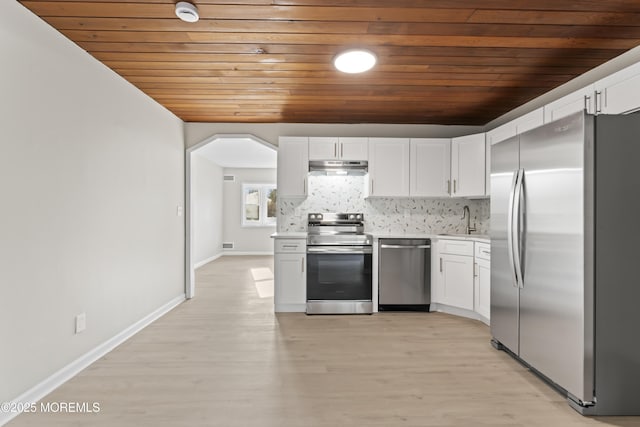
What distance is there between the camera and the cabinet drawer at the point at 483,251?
358 cm

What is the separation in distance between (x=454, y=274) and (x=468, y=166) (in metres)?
1.29

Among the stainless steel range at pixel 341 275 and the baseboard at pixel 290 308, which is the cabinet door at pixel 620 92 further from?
the baseboard at pixel 290 308

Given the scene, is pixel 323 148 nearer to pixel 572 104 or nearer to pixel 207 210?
pixel 572 104

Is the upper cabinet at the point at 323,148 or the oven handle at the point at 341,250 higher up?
the upper cabinet at the point at 323,148

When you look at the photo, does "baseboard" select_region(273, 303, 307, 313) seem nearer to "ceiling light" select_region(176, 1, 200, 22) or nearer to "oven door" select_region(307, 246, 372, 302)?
"oven door" select_region(307, 246, 372, 302)

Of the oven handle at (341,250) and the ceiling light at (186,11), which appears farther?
the oven handle at (341,250)

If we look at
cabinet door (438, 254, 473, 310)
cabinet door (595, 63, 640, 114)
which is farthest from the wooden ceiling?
cabinet door (438, 254, 473, 310)

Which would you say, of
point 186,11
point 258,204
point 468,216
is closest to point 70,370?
point 186,11

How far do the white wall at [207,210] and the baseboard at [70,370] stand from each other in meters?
4.24

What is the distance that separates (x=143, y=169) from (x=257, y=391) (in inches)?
96.7

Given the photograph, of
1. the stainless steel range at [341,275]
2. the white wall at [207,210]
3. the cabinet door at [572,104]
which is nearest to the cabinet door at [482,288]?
the stainless steel range at [341,275]

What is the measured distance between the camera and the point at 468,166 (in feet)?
13.9

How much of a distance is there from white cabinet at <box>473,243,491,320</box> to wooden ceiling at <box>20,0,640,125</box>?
1.59 meters

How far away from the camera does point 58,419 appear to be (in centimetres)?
200
